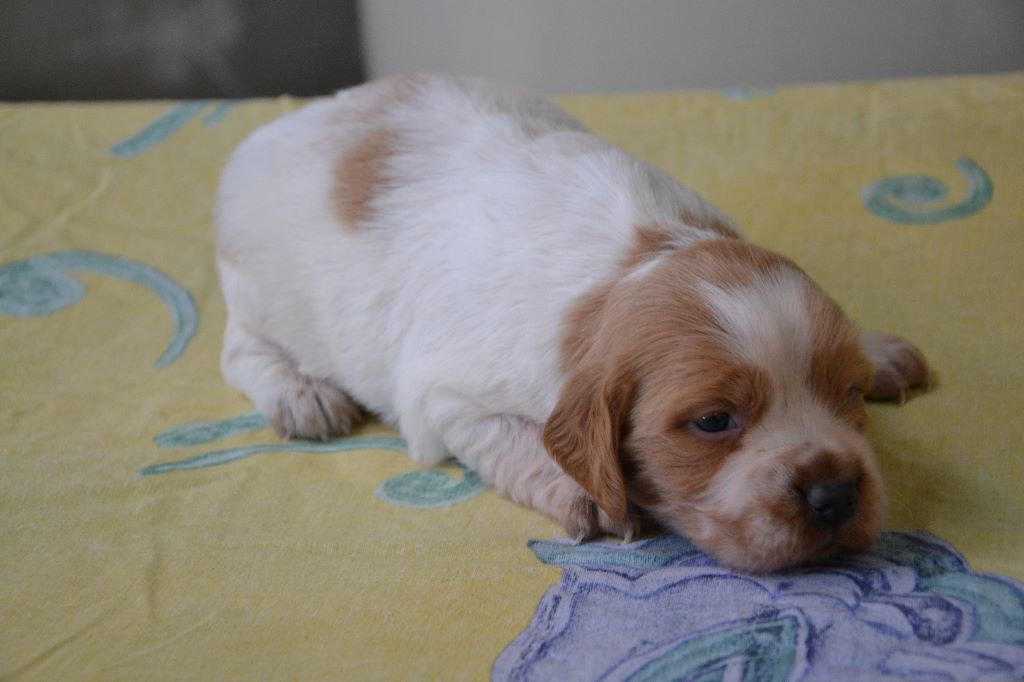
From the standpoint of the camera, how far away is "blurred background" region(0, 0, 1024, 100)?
4551mm

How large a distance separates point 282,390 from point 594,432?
43.5 inches

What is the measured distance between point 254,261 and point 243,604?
122 cm

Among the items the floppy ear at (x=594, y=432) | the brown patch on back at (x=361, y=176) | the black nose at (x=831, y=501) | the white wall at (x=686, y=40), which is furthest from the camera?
the white wall at (x=686, y=40)

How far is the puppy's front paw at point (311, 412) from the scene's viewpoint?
2.79m

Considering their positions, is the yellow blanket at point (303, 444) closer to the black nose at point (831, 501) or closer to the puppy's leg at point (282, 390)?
the puppy's leg at point (282, 390)

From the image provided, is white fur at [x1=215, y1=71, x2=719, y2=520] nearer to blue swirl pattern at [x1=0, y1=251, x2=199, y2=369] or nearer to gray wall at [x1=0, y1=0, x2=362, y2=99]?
blue swirl pattern at [x1=0, y1=251, x2=199, y2=369]

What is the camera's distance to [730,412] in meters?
1.98

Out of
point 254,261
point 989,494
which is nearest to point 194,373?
point 254,261

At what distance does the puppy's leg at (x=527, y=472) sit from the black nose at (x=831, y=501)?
1.36ft

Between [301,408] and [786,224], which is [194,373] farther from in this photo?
[786,224]

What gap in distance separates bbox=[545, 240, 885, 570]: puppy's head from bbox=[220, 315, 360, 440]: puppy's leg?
0.90 meters

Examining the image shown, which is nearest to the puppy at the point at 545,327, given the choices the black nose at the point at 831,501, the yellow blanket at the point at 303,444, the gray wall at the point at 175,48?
the black nose at the point at 831,501

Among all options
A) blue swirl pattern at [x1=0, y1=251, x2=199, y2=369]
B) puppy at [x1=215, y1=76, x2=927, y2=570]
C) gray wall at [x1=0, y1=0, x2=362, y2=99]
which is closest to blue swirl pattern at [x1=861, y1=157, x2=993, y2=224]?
puppy at [x1=215, y1=76, x2=927, y2=570]

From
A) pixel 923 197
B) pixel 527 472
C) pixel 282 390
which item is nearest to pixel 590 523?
pixel 527 472
